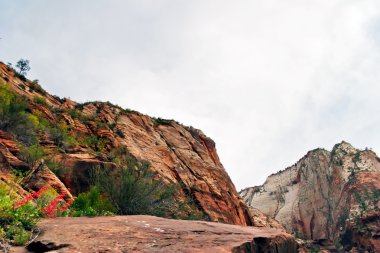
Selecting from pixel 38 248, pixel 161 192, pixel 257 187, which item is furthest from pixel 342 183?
pixel 38 248

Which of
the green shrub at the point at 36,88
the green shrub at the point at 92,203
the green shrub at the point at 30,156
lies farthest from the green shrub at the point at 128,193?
the green shrub at the point at 36,88

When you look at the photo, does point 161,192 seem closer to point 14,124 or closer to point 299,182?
point 14,124

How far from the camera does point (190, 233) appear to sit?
711 cm

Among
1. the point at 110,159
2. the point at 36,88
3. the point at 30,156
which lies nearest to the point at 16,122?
the point at 30,156

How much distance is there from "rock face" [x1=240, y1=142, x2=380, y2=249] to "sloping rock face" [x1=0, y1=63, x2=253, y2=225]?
1308 inches

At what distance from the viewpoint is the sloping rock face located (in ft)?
57.0

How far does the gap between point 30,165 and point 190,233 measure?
7828mm

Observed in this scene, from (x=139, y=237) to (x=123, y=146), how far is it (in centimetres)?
1806

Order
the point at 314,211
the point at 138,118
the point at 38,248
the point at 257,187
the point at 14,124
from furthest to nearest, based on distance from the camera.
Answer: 1. the point at 257,187
2. the point at 314,211
3. the point at 138,118
4. the point at 14,124
5. the point at 38,248

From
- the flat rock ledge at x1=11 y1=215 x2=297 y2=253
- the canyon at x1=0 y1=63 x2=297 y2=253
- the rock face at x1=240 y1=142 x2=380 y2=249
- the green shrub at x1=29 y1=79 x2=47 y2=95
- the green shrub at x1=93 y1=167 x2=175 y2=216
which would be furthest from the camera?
the rock face at x1=240 y1=142 x2=380 y2=249

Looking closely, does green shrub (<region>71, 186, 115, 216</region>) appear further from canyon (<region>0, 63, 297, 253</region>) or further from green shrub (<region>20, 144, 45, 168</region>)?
green shrub (<region>20, 144, 45, 168</region>)

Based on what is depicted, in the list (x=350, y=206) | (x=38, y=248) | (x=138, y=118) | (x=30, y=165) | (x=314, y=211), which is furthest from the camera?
(x=314, y=211)

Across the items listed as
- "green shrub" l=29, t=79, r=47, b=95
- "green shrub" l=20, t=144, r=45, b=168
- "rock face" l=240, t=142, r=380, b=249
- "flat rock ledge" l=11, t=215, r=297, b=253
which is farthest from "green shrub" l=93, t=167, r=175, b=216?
"rock face" l=240, t=142, r=380, b=249

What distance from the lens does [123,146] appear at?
945 inches
